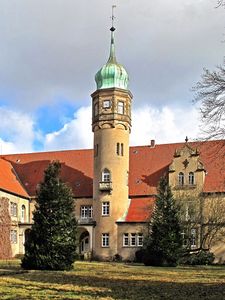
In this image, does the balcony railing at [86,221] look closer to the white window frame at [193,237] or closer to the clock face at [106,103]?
the white window frame at [193,237]

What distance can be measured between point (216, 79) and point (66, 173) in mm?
37240

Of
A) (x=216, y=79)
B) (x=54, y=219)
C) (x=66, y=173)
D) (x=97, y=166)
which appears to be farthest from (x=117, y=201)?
(x=216, y=79)

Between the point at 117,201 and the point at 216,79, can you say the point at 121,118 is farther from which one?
the point at 216,79

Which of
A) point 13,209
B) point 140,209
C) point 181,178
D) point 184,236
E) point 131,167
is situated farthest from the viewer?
point 131,167

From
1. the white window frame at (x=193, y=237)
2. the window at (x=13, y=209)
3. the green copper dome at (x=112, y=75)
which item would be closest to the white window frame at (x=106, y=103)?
A: the green copper dome at (x=112, y=75)

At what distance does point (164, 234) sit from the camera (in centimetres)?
3869

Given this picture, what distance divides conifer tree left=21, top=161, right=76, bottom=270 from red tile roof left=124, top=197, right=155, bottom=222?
18432 mm

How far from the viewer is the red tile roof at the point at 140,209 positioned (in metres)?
49.0

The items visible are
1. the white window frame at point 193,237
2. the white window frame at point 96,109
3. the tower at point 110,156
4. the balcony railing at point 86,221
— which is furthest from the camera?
the white window frame at point 96,109

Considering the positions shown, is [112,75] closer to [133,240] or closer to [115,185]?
[115,185]

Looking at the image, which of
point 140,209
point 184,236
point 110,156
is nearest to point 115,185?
point 110,156

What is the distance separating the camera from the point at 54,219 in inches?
1182

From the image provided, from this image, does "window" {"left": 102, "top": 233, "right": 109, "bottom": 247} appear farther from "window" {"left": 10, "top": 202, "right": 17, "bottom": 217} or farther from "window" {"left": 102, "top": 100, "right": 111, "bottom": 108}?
"window" {"left": 102, "top": 100, "right": 111, "bottom": 108}

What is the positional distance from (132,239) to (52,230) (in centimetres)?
2072
